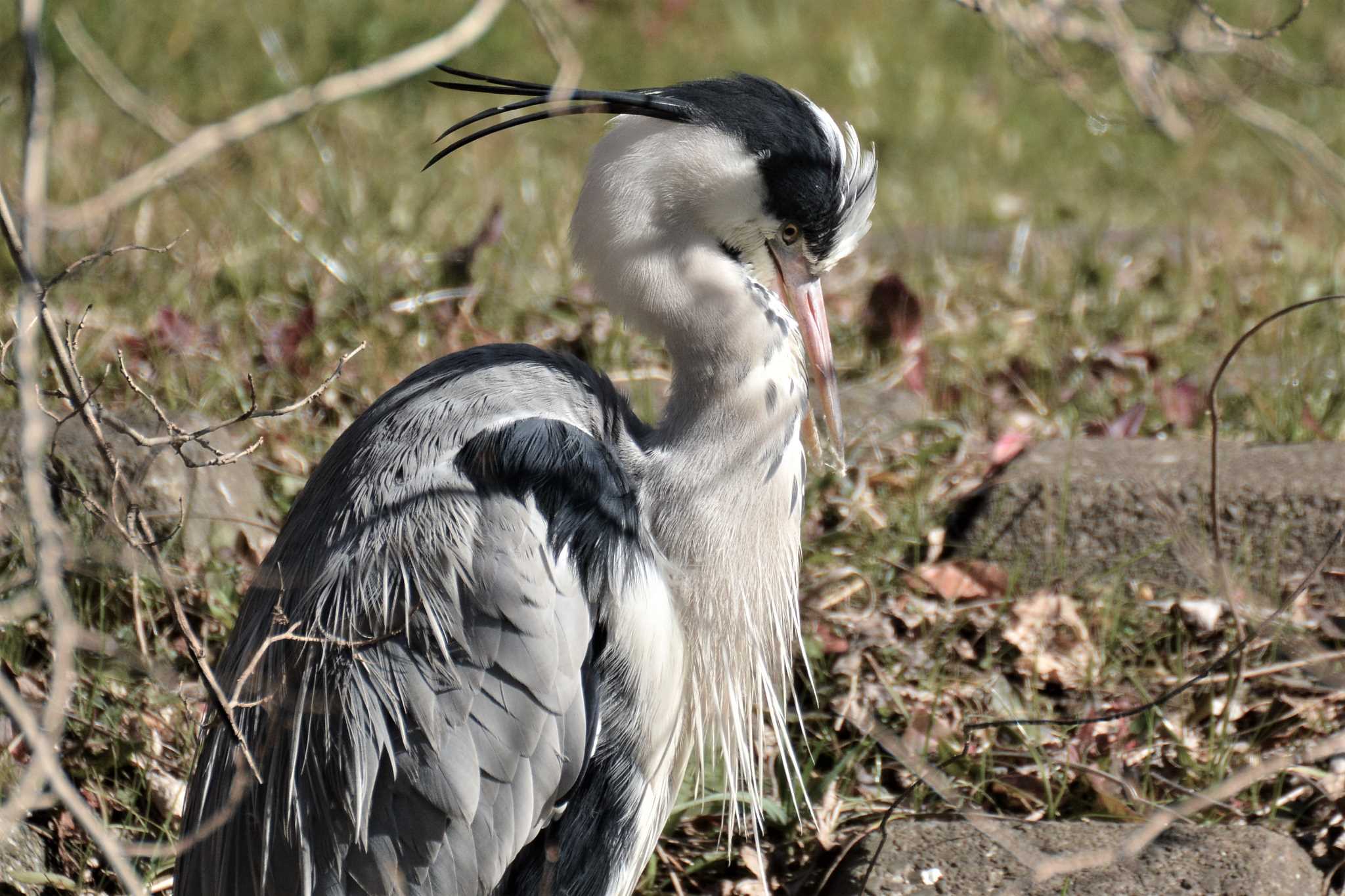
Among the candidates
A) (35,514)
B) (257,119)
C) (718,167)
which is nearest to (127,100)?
(257,119)

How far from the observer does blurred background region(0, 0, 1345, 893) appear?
→ 2.69 meters

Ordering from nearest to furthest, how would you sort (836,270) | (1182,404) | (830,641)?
(830,641)
(1182,404)
(836,270)

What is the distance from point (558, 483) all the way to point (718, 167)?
A: 0.57 metres

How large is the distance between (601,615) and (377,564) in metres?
0.34

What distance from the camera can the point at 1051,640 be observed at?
3.06m

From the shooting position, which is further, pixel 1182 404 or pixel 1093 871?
pixel 1182 404

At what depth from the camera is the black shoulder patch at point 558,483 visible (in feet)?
7.10

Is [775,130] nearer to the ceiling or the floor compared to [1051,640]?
nearer to the ceiling

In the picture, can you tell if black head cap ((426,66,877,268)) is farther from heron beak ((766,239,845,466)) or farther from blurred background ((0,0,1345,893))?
blurred background ((0,0,1345,893))

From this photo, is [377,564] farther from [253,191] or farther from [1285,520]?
[253,191]

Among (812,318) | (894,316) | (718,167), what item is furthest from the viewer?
(894,316)

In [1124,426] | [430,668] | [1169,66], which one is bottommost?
[1124,426]

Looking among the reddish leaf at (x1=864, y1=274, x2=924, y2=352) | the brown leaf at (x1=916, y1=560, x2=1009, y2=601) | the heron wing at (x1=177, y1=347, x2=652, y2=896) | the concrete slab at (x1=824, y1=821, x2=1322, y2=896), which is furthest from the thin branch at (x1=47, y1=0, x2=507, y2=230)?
the reddish leaf at (x1=864, y1=274, x2=924, y2=352)

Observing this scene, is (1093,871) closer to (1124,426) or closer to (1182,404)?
(1124,426)
